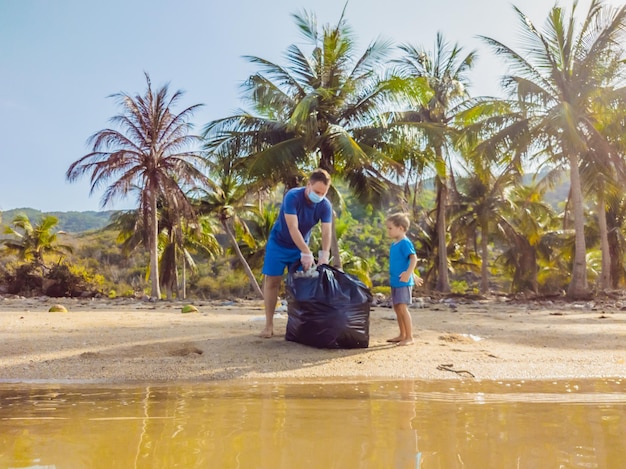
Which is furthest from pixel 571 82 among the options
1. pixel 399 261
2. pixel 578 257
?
pixel 399 261

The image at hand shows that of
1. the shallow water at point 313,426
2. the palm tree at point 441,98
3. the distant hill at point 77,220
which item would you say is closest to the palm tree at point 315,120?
the palm tree at point 441,98

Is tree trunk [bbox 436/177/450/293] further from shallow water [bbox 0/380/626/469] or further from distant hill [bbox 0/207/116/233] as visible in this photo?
distant hill [bbox 0/207/116/233]

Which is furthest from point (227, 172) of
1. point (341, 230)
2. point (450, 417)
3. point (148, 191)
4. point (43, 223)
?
point (43, 223)

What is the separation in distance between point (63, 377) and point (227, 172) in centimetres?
1467

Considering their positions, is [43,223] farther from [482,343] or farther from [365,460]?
[365,460]

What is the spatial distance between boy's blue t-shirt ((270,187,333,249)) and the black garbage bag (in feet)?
1.35

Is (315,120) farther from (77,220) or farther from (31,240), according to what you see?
(77,220)

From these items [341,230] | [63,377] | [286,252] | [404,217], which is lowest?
[63,377]

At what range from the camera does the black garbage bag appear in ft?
13.8

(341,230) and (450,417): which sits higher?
(341,230)

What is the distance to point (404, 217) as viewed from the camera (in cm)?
489

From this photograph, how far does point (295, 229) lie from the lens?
438cm

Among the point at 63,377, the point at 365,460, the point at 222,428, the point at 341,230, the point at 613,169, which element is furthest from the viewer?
the point at 341,230

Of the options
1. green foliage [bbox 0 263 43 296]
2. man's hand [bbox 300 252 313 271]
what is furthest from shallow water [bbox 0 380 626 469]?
green foliage [bbox 0 263 43 296]
